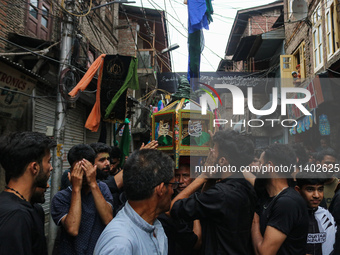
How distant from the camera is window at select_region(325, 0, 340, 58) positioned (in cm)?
866

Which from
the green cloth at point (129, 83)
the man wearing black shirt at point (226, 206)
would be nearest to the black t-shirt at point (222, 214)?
the man wearing black shirt at point (226, 206)

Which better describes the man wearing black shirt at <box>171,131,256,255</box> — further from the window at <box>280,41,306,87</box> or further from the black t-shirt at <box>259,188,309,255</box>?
the window at <box>280,41,306,87</box>

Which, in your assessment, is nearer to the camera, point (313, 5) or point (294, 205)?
point (294, 205)

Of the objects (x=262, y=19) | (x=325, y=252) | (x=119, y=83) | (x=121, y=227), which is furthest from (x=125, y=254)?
(x=262, y=19)

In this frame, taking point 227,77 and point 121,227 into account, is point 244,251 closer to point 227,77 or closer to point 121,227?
point 121,227

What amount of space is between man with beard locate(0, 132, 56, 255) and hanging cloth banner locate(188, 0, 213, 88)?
3734 millimetres

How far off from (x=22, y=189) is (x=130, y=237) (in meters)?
0.90

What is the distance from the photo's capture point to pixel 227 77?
41.5ft

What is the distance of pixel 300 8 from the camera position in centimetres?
1142

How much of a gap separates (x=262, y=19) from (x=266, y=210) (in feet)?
70.1

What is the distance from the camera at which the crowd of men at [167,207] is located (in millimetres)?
1597

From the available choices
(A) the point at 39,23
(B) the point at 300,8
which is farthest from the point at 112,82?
(B) the point at 300,8

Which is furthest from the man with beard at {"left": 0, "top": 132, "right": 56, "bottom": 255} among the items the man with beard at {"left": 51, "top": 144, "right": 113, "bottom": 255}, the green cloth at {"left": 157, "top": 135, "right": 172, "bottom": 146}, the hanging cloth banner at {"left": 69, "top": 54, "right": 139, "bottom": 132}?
the hanging cloth banner at {"left": 69, "top": 54, "right": 139, "bottom": 132}

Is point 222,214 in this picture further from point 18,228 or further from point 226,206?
point 18,228
